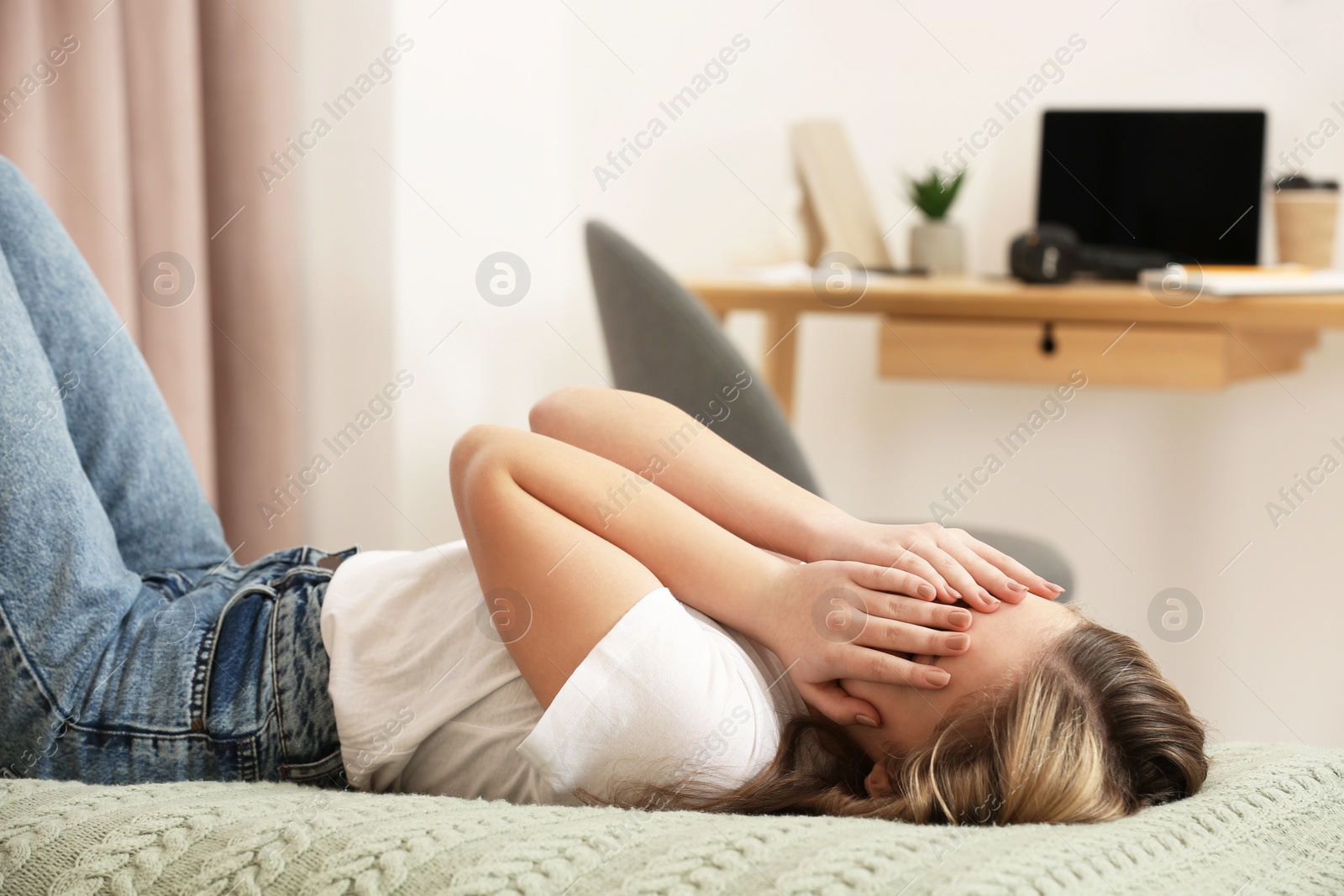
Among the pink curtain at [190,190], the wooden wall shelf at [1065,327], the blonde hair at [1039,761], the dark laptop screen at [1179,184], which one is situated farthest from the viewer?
the dark laptop screen at [1179,184]

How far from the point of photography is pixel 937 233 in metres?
1.99

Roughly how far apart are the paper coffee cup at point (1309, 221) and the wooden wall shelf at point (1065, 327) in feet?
0.44

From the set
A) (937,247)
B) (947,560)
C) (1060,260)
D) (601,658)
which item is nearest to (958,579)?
(947,560)

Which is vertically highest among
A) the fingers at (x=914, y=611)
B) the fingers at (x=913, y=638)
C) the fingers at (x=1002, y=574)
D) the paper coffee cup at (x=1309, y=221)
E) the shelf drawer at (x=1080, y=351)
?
the paper coffee cup at (x=1309, y=221)

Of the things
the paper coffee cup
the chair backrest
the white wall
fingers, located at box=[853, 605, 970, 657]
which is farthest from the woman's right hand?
the paper coffee cup

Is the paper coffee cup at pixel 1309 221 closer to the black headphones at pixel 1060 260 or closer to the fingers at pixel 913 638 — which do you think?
the black headphones at pixel 1060 260

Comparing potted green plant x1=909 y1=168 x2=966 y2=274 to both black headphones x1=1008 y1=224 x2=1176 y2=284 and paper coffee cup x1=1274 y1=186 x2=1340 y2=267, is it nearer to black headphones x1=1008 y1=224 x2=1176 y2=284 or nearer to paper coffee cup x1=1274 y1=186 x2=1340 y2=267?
black headphones x1=1008 y1=224 x2=1176 y2=284

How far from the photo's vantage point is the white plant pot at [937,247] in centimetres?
199

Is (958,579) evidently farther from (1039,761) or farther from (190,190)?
(190,190)

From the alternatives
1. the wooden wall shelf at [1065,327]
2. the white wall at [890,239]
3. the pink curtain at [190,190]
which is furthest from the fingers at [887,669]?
the white wall at [890,239]

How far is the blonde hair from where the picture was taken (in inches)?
24.0

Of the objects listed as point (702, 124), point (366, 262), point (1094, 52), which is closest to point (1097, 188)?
point (1094, 52)

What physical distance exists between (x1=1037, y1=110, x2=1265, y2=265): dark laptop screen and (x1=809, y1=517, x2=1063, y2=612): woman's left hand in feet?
4.39

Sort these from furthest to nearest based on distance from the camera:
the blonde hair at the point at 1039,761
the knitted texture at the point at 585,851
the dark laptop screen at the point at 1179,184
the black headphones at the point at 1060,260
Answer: the dark laptop screen at the point at 1179,184
the black headphones at the point at 1060,260
the blonde hair at the point at 1039,761
the knitted texture at the point at 585,851
